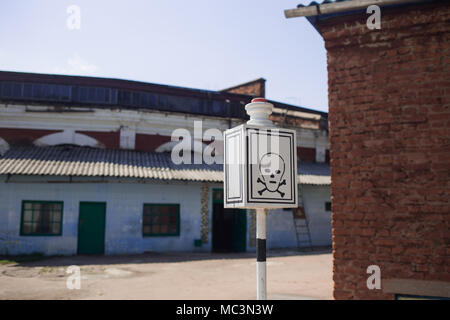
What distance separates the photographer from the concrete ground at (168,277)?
8672 mm

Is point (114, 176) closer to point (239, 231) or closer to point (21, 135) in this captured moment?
point (21, 135)

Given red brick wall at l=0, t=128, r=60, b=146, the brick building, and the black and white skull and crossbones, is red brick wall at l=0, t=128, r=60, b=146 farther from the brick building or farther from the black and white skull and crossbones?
the black and white skull and crossbones

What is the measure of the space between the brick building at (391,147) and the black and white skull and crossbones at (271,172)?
2570 mm

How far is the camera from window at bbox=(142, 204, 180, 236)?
55.6 ft

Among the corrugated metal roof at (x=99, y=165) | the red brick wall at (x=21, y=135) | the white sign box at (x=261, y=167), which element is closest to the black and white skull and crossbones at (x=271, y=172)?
the white sign box at (x=261, y=167)

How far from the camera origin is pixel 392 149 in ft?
15.1

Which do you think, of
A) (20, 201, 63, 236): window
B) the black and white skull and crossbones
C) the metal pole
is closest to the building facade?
(20, 201, 63, 236): window

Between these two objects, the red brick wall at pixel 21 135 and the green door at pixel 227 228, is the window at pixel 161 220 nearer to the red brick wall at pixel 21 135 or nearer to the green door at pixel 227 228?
the green door at pixel 227 228

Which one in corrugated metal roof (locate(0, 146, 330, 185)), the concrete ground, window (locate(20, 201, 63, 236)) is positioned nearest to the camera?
the concrete ground

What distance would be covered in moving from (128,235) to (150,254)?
1.18m

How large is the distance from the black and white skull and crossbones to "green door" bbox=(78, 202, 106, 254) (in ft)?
48.8

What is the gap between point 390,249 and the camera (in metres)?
4.49

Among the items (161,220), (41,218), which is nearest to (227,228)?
(161,220)
